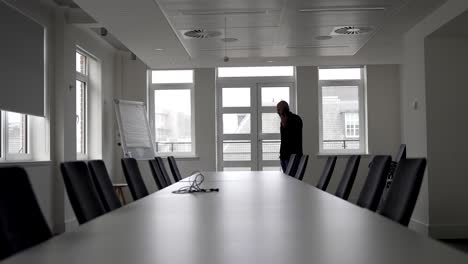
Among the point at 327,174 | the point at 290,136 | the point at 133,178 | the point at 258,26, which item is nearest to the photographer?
the point at 133,178

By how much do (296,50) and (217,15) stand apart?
271 cm

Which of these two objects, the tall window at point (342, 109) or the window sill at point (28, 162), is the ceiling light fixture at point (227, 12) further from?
the tall window at point (342, 109)

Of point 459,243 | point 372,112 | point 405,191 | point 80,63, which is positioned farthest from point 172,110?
point 405,191

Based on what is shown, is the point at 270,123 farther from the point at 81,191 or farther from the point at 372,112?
the point at 81,191

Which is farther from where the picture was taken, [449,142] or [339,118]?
[339,118]

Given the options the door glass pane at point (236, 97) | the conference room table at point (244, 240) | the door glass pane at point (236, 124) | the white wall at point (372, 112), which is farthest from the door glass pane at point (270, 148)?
the conference room table at point (244, 240)

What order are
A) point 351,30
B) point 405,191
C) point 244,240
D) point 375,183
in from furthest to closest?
1. point 351,30
2. point 375,183
3. point 405,191
4. point 244,240

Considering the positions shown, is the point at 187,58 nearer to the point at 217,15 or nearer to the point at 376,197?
the point at 217,15

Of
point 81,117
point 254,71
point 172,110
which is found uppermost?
point 254,71

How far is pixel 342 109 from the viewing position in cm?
1120

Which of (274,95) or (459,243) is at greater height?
(274,95)

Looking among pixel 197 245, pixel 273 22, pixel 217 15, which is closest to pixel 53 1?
pixel 217 15

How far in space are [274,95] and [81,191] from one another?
351 inches

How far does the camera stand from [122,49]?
10680 millimetres
